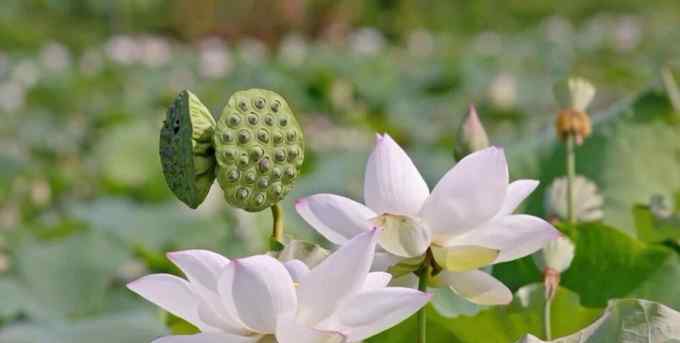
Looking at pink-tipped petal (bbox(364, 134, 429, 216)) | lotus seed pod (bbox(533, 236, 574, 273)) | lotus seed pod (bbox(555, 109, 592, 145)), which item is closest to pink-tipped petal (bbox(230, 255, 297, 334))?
pink-tipped petal (bbox(364, 134, 429, 216))

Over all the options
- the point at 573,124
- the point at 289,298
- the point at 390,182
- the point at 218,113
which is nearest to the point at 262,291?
the point at 289,298

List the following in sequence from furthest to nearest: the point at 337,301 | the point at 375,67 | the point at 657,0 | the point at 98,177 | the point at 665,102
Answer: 1. the point at 657,0
2. the point at 375,67
3. the point at 98,177
4. the point at 665,102
5. the point at 337,301

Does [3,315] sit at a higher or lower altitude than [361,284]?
lower

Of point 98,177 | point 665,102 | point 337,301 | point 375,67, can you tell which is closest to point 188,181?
point 337,301

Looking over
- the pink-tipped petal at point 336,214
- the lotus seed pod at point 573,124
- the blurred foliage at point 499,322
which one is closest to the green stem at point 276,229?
the pink-tipped petal at point 336,214

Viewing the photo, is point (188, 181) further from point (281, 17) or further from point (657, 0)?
point (657, 0)

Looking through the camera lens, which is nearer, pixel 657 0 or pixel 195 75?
pixel 195 75

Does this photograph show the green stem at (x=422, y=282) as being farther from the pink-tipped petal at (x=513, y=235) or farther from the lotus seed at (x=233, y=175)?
the lotus seed at (x=233, y=175)
